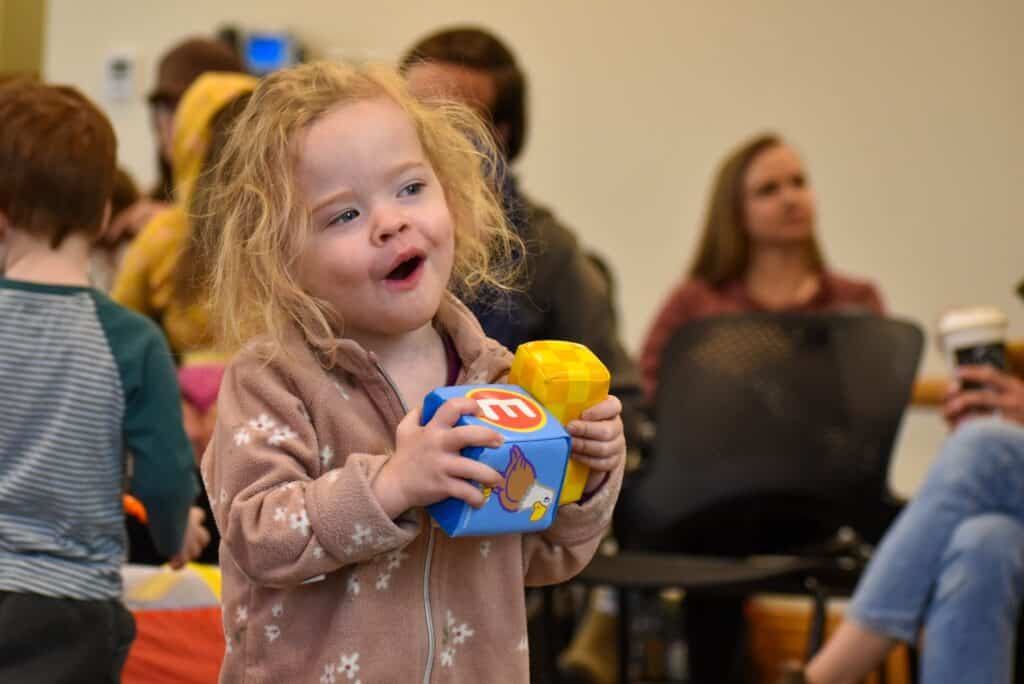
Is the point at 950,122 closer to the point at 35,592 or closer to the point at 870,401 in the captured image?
the point at 870,401

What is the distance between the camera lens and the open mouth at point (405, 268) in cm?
111

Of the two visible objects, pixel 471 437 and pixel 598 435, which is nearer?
pixel 471 437

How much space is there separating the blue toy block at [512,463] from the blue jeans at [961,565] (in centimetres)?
118

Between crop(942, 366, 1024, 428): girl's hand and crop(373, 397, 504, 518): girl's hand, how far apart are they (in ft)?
4.27

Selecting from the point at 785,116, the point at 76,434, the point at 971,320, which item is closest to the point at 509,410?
the point at 76,434

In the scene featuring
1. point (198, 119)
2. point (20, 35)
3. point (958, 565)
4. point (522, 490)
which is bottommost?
point (958, 565)

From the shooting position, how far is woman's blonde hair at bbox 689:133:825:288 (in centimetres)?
338

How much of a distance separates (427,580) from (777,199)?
2495 mm

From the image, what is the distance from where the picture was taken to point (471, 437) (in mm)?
973

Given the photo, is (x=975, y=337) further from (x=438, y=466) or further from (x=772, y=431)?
(x=438, y=466)

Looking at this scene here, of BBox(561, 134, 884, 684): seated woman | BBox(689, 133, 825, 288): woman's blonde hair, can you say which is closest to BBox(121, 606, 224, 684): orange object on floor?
BBox(561, 134, 884, 684): seated woman

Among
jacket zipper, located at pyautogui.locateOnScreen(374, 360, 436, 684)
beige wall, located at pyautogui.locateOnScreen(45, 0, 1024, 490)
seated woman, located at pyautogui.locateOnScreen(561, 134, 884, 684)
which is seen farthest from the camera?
beige wall, located at pyautogui.locateOnScreen(45, 0, 1024, 490)

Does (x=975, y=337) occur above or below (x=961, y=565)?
above

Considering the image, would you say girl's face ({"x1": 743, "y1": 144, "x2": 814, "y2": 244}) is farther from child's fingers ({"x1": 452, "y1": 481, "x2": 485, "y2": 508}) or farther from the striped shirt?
child's fingers ({"x1": 452, "y1": 481, "x2": 485, "y2": 508})
